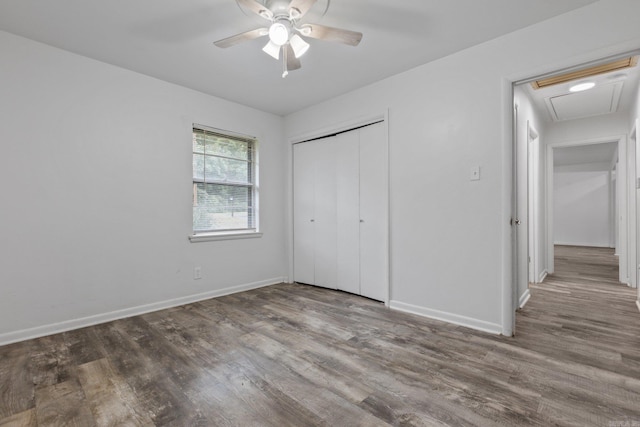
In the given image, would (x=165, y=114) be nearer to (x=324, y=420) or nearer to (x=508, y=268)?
(x=324, y=420)

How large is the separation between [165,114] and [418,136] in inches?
106

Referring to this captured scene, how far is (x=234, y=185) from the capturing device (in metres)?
3.90

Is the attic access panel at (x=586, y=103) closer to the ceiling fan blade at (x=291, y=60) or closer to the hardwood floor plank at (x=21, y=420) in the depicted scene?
the ceiling fan blade at (x=291, y=60)

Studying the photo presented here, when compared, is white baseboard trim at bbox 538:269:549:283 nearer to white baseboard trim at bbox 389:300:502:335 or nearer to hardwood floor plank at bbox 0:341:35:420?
white baseboard trim at bbox 389:300:502:335

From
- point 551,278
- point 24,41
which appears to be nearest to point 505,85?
point 551,278

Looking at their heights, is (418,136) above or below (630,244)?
above

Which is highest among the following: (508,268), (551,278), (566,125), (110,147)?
(566,125)

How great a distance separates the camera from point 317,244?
4.10 m

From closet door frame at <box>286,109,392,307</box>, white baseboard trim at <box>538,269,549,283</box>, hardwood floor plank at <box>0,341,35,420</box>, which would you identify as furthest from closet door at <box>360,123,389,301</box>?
hardwood floor plank at <box>0,341,35,420</box>

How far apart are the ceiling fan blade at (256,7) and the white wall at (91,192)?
1.85 meters

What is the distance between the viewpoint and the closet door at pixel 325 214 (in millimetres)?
3912

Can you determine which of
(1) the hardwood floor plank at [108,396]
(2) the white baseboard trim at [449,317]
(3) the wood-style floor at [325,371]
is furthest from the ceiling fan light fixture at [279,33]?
(2) the white baseboard trim at [449,317]

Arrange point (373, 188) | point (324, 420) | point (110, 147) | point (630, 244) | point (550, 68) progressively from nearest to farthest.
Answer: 1. point (324, 420)
2. point (550, 68)
3. point (110, 147)
4. point (373, 188)
5. point (630, 244)

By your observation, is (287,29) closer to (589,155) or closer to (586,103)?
(586,103)
